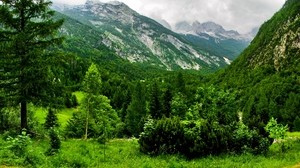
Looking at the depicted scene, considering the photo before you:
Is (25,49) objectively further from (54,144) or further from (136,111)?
(136,111)

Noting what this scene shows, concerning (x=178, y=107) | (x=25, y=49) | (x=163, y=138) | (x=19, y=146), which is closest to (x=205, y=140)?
(x=163, y=138)

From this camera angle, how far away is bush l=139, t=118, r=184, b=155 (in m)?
32.0

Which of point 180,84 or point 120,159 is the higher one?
point 180,84

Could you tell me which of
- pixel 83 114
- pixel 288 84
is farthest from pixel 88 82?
pixel 288 84

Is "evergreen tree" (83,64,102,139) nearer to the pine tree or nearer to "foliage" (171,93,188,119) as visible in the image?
the pine tree

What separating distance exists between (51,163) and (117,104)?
118 m

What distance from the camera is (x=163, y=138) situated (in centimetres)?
3241

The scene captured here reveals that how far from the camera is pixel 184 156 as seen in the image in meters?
31.5

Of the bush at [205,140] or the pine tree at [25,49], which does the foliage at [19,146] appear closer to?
the pine tree at [25,49]

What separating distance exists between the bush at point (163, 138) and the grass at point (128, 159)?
37.0 inches

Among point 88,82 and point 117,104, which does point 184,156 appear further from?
point 117,104

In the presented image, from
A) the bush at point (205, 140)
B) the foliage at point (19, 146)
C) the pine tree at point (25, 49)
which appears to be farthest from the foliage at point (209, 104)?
the foliage at point (19, 146)

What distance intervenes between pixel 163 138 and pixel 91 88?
81.0 ft

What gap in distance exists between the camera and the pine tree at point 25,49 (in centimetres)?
3462
